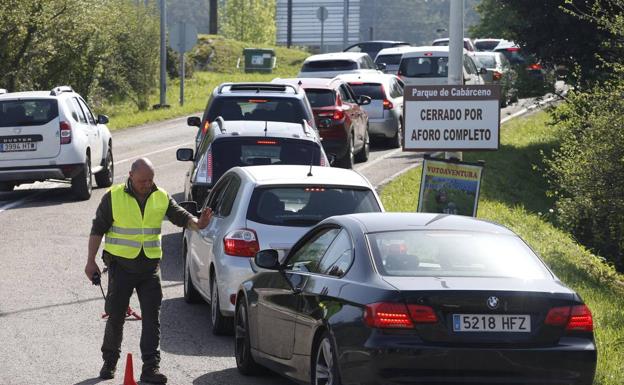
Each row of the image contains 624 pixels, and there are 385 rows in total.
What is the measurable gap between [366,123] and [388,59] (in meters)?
20.5

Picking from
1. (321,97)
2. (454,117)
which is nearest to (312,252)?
(454,117)

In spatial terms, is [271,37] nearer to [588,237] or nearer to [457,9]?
[588,237]

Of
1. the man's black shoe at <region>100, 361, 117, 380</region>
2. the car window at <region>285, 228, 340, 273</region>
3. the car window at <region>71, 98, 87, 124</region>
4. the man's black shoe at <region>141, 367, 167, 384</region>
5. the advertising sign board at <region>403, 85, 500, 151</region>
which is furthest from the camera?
the car window at <region>71, 98, 87, 124</region>

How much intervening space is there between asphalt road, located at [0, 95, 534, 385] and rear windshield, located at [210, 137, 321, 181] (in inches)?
53.7

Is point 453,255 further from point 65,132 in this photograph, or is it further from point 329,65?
point 329,65

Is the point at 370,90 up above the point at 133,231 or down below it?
below

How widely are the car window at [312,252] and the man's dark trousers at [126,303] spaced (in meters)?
1.15

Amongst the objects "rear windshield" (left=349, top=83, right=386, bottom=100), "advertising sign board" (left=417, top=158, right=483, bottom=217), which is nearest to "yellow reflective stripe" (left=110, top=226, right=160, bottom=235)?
"advertising sign board" (left=417, top=158, right=483, bottom=217)

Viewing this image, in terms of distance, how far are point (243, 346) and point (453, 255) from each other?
2544mm

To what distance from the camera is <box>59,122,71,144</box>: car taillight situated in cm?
2238

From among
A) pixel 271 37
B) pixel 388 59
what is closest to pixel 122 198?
pixel 388 59

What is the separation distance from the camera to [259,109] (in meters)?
19.6

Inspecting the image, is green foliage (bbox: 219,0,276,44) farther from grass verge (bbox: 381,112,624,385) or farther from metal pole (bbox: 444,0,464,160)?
metal pole (bbox: 444,0,464,160)

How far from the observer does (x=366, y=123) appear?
1097 inches
